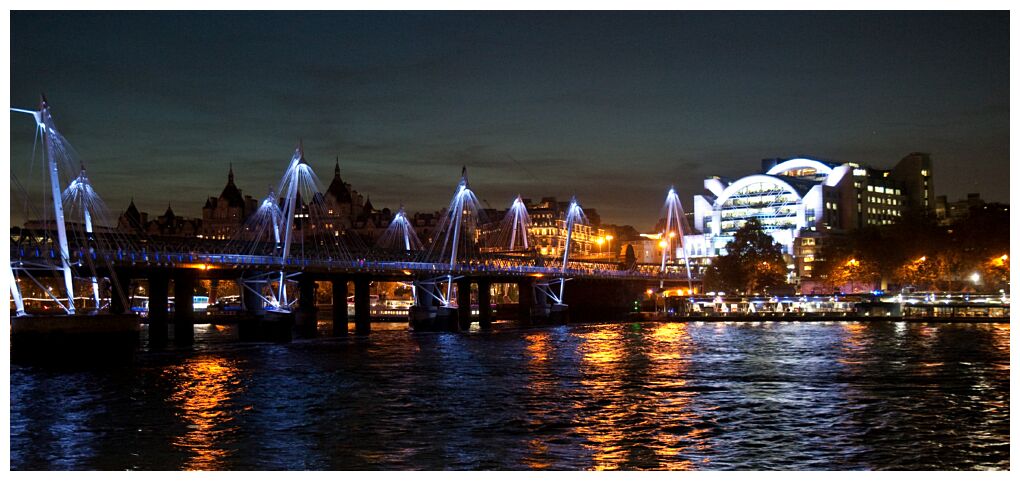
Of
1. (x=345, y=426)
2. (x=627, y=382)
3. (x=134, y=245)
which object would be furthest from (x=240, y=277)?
(x=345, y=426)

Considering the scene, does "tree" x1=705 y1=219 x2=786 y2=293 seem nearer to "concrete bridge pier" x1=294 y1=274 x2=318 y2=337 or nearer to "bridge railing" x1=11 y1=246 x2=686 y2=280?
"bridge railing" x1=11 y1=246 x2=686 y2=280

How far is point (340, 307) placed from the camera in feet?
362

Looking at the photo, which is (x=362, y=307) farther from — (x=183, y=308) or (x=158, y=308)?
(x=158, y=308)

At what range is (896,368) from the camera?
59125 millimetres

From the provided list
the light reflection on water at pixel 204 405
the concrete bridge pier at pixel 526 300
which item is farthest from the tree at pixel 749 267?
the light reflection on water at pixel 204 405

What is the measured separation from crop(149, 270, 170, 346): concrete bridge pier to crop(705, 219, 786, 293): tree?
95921 millimetres

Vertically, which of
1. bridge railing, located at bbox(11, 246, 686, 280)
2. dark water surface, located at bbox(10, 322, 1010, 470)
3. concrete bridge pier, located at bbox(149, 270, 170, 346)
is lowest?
dark water surface, located at bbox(10, 322, 1010, 470)

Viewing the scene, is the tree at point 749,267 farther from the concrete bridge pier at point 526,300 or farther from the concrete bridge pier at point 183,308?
the concrete bridge pier at point 183,308

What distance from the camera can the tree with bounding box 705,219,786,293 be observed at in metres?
171

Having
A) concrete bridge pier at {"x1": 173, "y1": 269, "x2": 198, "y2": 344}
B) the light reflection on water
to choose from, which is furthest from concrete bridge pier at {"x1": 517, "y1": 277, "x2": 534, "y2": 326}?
the light reflection on water

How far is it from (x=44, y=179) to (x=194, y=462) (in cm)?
4113

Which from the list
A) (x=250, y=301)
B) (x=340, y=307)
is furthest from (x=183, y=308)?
(x=340, y=307)

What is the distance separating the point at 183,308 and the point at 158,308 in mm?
1855
